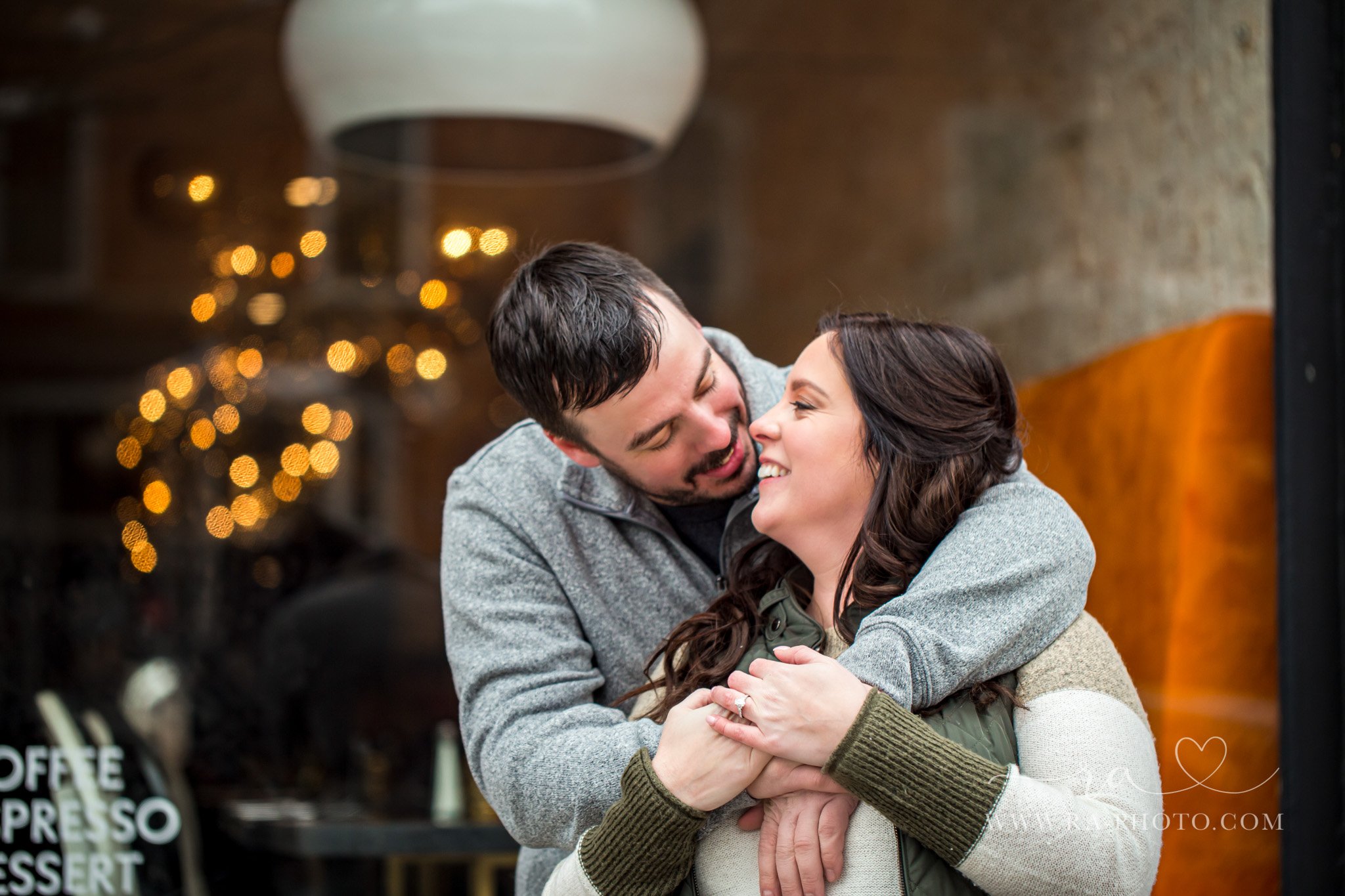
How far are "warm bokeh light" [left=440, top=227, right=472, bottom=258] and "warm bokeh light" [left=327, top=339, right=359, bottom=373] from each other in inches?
19.9

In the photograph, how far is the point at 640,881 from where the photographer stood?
4.28ft

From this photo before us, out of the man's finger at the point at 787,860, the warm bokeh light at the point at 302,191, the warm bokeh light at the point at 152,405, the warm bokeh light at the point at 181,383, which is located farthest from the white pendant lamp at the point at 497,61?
the warm bokeh light at the point at 302,191

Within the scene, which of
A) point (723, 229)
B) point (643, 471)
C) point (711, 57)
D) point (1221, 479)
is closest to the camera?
point (643, 471)

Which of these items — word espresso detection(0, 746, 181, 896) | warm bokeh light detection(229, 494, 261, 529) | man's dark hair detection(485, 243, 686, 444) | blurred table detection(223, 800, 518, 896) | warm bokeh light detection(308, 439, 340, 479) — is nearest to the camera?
man's dark hair detection(485, 243, 686, 444)

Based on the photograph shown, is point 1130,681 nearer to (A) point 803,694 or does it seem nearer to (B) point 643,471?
(A) point 803,694

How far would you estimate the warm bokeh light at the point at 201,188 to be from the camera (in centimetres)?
450

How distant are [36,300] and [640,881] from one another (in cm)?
384

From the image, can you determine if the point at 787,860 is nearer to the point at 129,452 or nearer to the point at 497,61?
the point at 497,61

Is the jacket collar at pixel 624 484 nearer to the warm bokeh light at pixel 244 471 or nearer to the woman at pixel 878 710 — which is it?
the woman at pixel 878 710

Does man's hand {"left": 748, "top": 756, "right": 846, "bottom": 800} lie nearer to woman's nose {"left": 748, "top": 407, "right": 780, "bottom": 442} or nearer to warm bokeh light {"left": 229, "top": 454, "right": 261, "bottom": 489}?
woman's nose {"left": 748, "top": 407, "right": 780, "bottom": 442}

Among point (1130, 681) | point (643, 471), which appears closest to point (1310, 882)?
point (1130, 681)

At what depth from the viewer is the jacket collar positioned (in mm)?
1663

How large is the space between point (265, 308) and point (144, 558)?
1903 millimetres

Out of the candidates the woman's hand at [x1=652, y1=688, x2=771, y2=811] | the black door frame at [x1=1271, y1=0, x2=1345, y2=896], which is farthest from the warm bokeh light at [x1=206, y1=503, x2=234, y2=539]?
the black door frame at [x1=1271, y1=0, x2=1345, y2=896]
